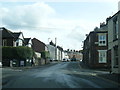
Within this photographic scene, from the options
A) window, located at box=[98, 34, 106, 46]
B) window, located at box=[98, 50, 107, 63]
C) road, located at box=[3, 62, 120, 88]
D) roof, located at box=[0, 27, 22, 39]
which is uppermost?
roof, located at box=[0, 27, 22, 39]

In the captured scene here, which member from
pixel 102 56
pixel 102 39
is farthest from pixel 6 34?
pixel 102 56

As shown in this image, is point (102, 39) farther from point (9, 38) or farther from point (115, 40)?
point (9, 38)

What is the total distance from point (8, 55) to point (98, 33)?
20.4 m

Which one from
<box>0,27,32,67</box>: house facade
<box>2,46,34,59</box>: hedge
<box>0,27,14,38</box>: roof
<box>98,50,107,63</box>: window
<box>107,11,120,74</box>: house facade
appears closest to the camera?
<box>107,11,120,74</box>: house facade

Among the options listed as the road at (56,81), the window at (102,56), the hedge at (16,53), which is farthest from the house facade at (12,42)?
the road at (56,81)

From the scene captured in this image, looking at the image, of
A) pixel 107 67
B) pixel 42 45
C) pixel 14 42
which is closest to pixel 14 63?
pixel 14 42

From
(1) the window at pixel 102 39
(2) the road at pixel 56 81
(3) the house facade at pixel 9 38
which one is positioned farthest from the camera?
(3) the house facade at pixel 9 38

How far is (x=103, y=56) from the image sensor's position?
46.5 m

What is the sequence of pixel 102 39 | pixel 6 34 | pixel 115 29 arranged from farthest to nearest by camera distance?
pixel 6 34
pixel 102 39
pixel 115 29

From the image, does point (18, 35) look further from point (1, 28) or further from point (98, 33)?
point (98, 33)

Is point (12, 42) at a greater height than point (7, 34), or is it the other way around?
point (7, 34)

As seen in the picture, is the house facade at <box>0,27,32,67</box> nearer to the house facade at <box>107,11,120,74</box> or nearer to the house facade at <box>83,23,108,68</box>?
the house facade at <box>83,23,108,68</box>

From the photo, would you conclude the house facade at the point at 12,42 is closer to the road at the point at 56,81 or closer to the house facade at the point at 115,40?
the road at the point at 56,81

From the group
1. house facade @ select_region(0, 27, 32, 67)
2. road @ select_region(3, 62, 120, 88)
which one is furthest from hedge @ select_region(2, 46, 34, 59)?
road @ select_region(3, 62, 120, 88)
